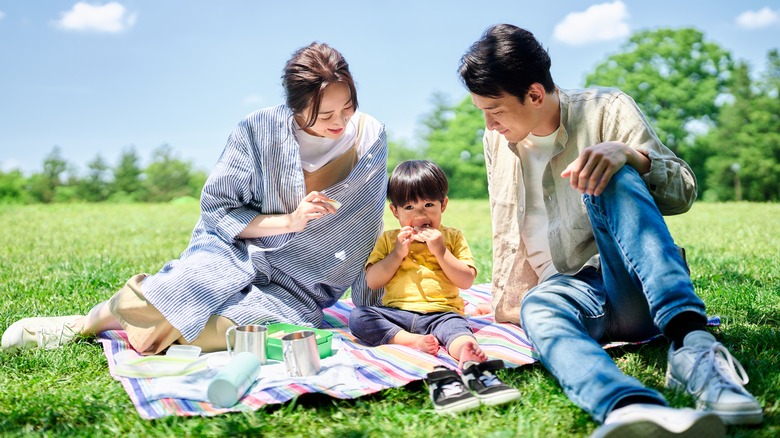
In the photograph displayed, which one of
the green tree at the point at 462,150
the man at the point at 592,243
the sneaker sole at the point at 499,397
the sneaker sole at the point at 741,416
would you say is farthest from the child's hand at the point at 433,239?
the green tree at the point at 462,150

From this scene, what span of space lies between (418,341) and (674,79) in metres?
36.0

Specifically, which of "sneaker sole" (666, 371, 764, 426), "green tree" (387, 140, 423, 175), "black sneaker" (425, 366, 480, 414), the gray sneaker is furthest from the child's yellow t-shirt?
"green tree" (387, 140, 423, 175)

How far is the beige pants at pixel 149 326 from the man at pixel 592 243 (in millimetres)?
1458

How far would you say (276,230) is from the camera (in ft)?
11.4

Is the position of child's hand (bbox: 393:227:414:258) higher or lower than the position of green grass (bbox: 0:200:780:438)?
higher

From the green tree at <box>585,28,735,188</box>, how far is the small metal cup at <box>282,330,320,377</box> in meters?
33.4

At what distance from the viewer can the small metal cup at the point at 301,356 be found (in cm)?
281

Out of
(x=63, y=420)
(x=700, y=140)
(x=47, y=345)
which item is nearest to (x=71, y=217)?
(x=47, y=345)

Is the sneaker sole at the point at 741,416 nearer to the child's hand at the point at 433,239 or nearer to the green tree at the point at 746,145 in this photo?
the child's hand at the point at 433,239

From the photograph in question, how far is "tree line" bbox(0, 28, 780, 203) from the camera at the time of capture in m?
29.5

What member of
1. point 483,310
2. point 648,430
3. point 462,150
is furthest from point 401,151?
point 648,430

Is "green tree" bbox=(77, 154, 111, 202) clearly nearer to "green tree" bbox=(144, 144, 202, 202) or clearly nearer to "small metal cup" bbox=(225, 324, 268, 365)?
"green tree" bbox=(144, 144, 202, 202)

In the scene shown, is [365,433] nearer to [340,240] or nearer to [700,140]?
[340,240]

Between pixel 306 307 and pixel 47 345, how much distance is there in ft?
4.21
